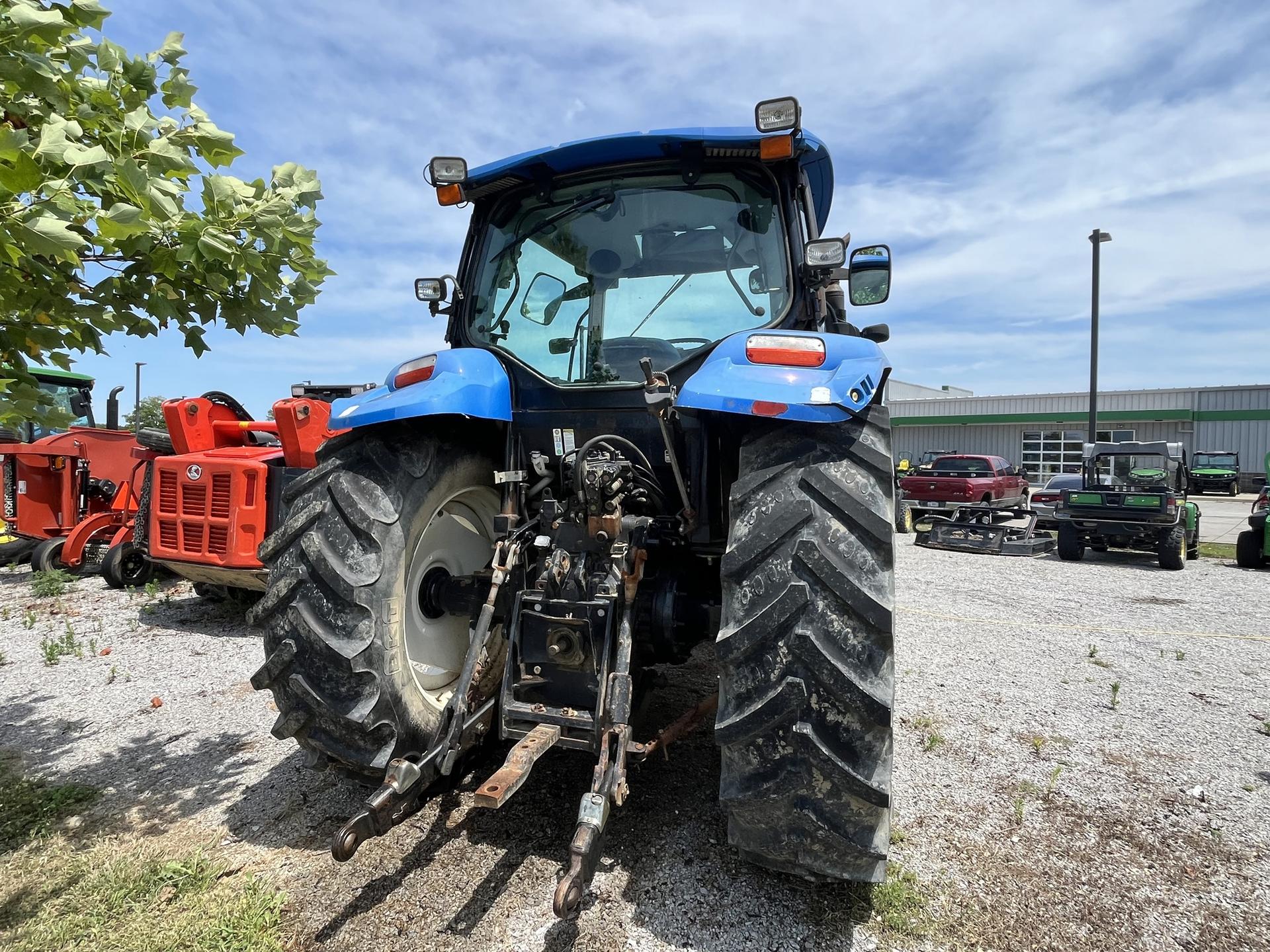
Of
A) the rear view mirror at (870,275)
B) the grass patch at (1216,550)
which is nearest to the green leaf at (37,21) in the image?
the rear view mirror at (870,275)

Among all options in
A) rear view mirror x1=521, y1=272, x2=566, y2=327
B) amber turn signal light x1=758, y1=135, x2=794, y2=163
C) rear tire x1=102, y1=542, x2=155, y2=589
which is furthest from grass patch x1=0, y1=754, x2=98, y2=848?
rear tire x1=102, y1=542, x2=155, y2=589

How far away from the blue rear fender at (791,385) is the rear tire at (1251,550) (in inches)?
456

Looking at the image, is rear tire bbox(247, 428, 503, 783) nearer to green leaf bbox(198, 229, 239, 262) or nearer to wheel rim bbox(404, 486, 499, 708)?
wheel rim bbox(404, 486, 499, 708)

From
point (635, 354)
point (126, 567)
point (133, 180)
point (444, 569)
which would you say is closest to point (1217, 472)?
point (635, 354)

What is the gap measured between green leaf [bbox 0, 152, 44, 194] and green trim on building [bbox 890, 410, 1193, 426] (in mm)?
36215

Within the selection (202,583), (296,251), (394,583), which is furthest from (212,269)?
(202,583)

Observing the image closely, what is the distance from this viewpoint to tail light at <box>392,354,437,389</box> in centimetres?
275

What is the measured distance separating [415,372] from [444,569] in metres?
0.80

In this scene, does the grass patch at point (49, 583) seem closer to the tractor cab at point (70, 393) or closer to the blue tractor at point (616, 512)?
the tractor cab at point (70, 393)

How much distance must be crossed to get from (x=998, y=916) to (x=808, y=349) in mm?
1880

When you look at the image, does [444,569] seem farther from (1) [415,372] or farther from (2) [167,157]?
(2) [167,157]

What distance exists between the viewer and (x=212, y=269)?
95.5 inches

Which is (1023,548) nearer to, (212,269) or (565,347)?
(565,347)

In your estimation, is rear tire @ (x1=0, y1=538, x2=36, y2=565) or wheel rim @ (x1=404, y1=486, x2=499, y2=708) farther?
rear tire @ (x1=0, y1=538, x2=36, y2=565)
